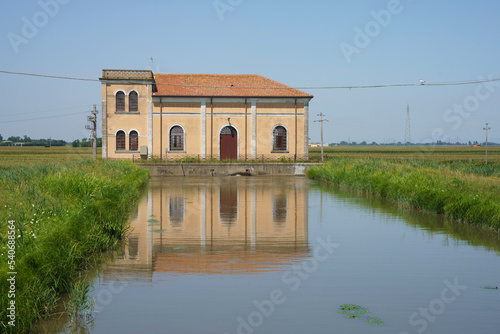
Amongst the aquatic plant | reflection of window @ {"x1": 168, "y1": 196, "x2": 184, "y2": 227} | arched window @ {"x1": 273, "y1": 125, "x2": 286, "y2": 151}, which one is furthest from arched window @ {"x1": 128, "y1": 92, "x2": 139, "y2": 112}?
the aquatic plant

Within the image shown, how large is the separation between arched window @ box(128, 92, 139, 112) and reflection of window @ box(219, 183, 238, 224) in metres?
14.5

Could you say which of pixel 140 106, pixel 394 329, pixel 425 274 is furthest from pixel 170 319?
pixel 140 106

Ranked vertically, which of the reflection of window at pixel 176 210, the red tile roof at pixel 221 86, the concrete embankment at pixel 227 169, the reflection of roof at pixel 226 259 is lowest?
the reflection of roof at pixel 226 259

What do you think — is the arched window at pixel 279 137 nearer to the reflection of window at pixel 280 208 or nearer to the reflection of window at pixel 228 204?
the reflection of window at pixel 228 204

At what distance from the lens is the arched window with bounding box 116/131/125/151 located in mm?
37531

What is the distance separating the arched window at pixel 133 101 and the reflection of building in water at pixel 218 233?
706 inches

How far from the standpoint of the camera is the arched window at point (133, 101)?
3744cm

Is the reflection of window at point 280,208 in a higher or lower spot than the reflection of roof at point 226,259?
higher

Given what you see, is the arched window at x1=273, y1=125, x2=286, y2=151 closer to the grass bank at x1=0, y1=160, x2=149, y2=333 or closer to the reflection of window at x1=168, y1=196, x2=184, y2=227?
the reflection of window at x1=168, y1=196, x2=184, y2=227

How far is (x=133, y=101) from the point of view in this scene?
123 ft

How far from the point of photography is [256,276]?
27.0ft

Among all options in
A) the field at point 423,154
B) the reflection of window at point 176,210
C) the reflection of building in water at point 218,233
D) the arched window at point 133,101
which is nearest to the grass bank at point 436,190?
the reflection of building in water at point 218,233

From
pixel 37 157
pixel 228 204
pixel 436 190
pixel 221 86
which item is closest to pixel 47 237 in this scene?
pixel 228 204

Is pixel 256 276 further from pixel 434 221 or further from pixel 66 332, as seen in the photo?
pixel 434 221
